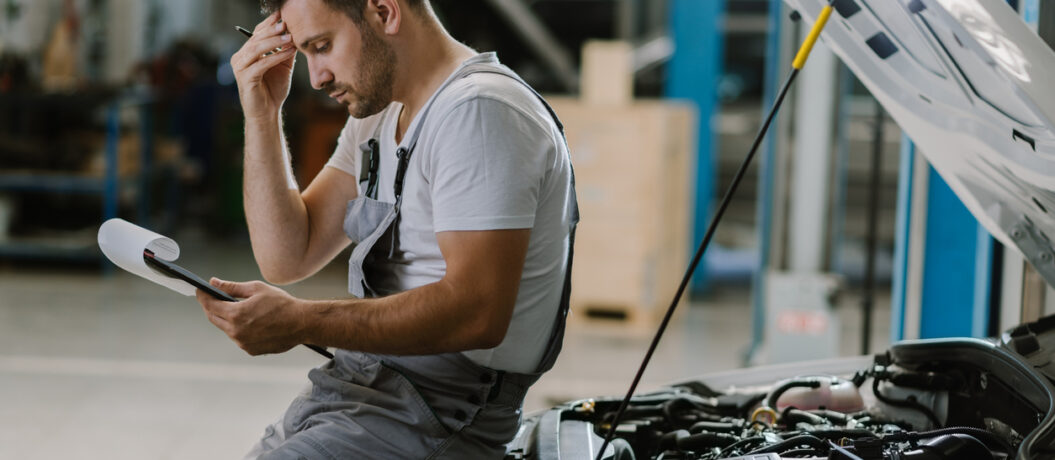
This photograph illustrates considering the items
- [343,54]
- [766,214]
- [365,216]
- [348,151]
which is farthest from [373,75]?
[766,214]

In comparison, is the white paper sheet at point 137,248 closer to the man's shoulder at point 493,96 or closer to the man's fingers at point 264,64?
the man's fingers at point 264,64

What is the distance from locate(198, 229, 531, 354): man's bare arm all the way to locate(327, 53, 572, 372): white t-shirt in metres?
0.05

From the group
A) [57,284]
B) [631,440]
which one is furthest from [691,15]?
[631,440]

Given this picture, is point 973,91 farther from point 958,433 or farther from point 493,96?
point 493,96

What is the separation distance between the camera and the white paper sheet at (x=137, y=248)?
5.66 ft

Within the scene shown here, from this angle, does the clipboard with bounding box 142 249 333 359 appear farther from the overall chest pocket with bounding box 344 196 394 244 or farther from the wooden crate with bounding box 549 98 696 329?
the wooden crate with bounding box 549 98 696 329

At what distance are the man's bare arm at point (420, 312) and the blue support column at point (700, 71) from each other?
616cm

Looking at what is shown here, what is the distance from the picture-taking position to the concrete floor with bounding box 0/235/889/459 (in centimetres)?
447

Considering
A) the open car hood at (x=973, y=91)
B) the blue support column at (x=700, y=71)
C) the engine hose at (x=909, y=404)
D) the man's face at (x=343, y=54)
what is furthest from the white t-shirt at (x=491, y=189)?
the blue support column at (x=700, y=71)

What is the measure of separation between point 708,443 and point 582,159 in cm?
452

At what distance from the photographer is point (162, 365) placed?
18.2 ft

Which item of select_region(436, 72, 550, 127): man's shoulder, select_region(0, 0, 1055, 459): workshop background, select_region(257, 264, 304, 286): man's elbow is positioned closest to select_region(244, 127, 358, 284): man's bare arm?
select_region(257, 264, 304, 286): man's elbow

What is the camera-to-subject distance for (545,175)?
1691 mm

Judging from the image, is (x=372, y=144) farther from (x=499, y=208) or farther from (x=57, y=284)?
(x=57, y=284)
